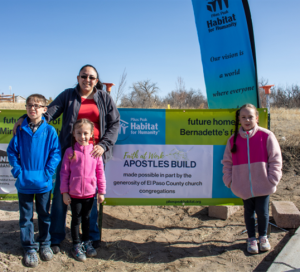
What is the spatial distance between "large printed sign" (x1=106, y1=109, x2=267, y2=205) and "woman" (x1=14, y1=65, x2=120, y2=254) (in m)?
0.61

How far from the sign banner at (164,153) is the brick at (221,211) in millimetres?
651

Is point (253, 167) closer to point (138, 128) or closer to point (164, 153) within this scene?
point (164, 153)

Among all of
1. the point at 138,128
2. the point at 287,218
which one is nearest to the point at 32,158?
the point at 138,128

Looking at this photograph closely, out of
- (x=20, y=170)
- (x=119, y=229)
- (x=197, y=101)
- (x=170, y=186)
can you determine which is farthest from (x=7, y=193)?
(x=197, y=101)

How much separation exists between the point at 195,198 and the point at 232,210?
3.98 ft

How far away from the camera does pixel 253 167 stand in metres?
3.23

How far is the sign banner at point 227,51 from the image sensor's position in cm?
439

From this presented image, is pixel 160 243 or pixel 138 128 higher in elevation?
pixel 138 128

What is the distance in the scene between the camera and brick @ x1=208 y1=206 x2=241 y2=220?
4617 mm

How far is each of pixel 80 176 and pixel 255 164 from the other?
2.19m

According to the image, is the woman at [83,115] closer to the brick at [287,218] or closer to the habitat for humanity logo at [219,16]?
the habitat for humanity logo at [219,16]

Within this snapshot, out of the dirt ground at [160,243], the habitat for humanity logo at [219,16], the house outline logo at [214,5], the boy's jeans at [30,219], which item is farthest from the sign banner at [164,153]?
the house outline logo at [214,5]

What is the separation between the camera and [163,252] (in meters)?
3.53

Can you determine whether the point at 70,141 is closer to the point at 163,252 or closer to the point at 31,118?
the point at 31,118
